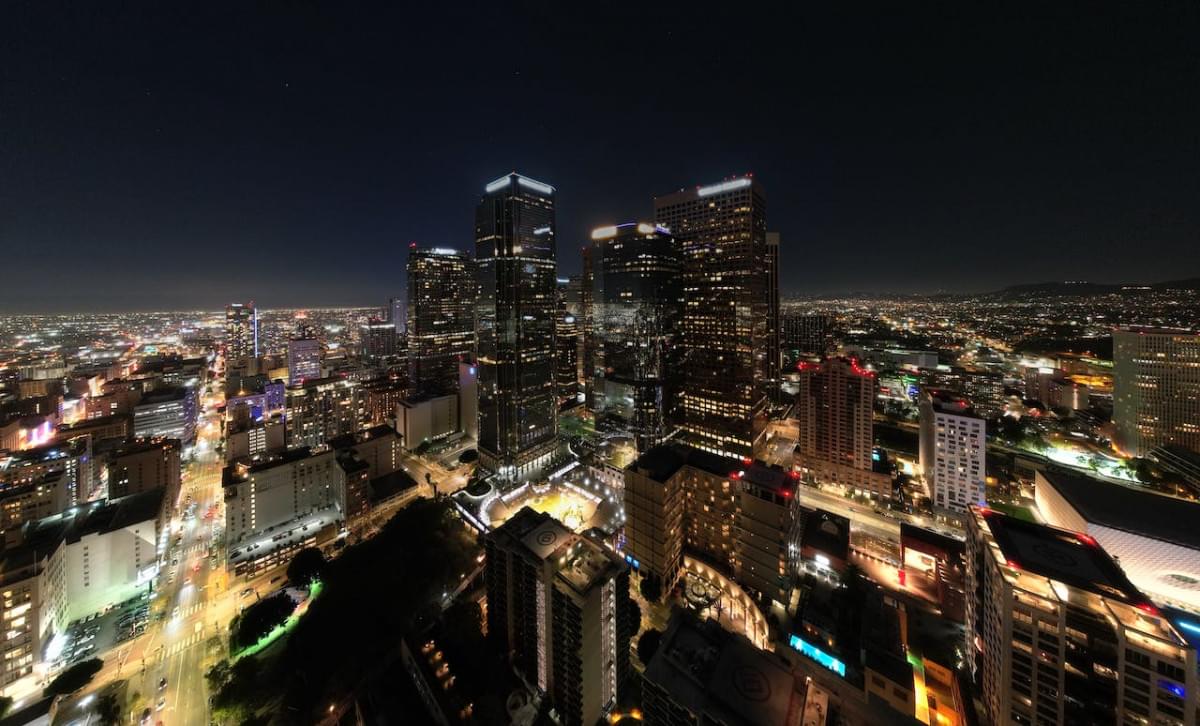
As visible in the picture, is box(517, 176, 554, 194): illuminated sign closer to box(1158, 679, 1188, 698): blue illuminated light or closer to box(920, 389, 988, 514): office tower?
box(920, 389, 988, 514): office tower

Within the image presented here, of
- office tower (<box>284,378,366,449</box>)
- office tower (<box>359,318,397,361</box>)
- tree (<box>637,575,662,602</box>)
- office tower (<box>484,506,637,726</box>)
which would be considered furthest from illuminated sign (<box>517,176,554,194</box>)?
office tower (<box>359,318,397,361</box>)

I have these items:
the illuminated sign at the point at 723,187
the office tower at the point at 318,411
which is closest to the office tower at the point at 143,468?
the office tower at the point at 318,411

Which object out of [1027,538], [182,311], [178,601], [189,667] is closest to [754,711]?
[1027,538]

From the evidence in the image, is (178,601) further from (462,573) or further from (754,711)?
(754,711)

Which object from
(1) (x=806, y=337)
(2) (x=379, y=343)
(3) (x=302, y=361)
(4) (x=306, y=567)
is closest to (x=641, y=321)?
(4) (x=306, y=567)

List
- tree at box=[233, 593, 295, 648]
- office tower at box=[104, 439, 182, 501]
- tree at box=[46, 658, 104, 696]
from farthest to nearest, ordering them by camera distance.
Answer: office tower at box=[104, 439, 182, 501] → tree at box=[233, 593, 295, 648] → tree at box=[46, 658, 104, 696]

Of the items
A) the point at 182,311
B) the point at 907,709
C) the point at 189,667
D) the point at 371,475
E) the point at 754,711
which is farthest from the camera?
the point at 182,311
